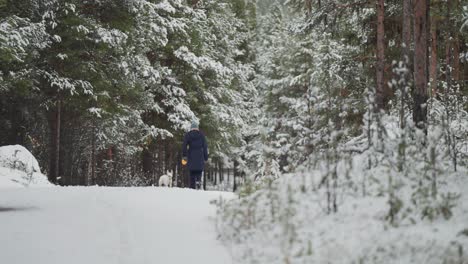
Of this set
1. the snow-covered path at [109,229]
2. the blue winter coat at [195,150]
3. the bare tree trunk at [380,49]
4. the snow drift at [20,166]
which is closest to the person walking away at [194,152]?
the blue winter coat at [195,150]

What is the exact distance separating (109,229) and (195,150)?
623 cm

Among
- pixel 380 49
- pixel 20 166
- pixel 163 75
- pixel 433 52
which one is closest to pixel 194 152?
pixel 20 166

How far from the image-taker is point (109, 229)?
5910 mm

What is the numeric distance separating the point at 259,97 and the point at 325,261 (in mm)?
28910

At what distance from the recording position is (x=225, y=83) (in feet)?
77.9

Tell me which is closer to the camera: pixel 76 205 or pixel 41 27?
pixel 76 205

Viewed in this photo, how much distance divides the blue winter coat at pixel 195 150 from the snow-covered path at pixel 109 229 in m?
3.07

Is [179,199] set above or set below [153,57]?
below

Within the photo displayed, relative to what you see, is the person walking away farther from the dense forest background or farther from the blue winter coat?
the dense forest background

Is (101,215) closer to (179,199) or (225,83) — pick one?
(179,199)

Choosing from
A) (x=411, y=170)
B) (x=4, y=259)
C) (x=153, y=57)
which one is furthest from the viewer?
(x=153, y=57)

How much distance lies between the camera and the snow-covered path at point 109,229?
473cm

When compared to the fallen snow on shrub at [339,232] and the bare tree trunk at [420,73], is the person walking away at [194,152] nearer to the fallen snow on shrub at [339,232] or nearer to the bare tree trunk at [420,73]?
the bare tree trunk at [420,73]

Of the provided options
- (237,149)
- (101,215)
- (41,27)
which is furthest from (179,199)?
(237,149)
